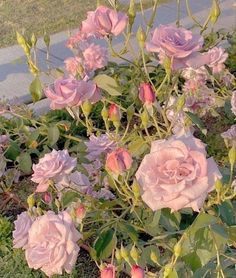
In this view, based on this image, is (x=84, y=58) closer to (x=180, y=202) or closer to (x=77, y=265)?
(x=77, y=265)

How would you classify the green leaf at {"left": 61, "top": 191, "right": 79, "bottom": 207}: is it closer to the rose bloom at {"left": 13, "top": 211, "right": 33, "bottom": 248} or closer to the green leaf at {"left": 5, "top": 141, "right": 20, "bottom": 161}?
the rose bloom at {"left": 13, "top": 211, "right": 33, "bottom": 248}

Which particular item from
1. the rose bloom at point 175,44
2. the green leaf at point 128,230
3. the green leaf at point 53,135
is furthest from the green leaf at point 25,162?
the rose bloom at point 175,44

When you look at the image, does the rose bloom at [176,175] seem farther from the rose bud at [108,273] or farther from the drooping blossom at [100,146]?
the drooping blossom at [100,146]

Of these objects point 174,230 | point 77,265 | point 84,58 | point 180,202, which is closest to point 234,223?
point 174,230

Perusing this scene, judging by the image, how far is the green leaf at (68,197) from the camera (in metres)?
2.24

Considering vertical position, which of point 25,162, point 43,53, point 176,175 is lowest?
point 43,53

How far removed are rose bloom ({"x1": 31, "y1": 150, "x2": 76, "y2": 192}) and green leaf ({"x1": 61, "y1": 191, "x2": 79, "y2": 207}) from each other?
108 mm

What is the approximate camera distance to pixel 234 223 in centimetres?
192

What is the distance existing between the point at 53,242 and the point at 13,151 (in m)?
1.39

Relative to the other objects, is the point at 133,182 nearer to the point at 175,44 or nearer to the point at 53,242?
the point at 53,242

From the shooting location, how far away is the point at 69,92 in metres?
2.03

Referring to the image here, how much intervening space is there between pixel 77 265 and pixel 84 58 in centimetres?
81

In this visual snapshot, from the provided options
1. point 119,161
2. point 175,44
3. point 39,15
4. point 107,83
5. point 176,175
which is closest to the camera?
point 176,175

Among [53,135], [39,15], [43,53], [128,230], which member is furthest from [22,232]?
[39,15]
